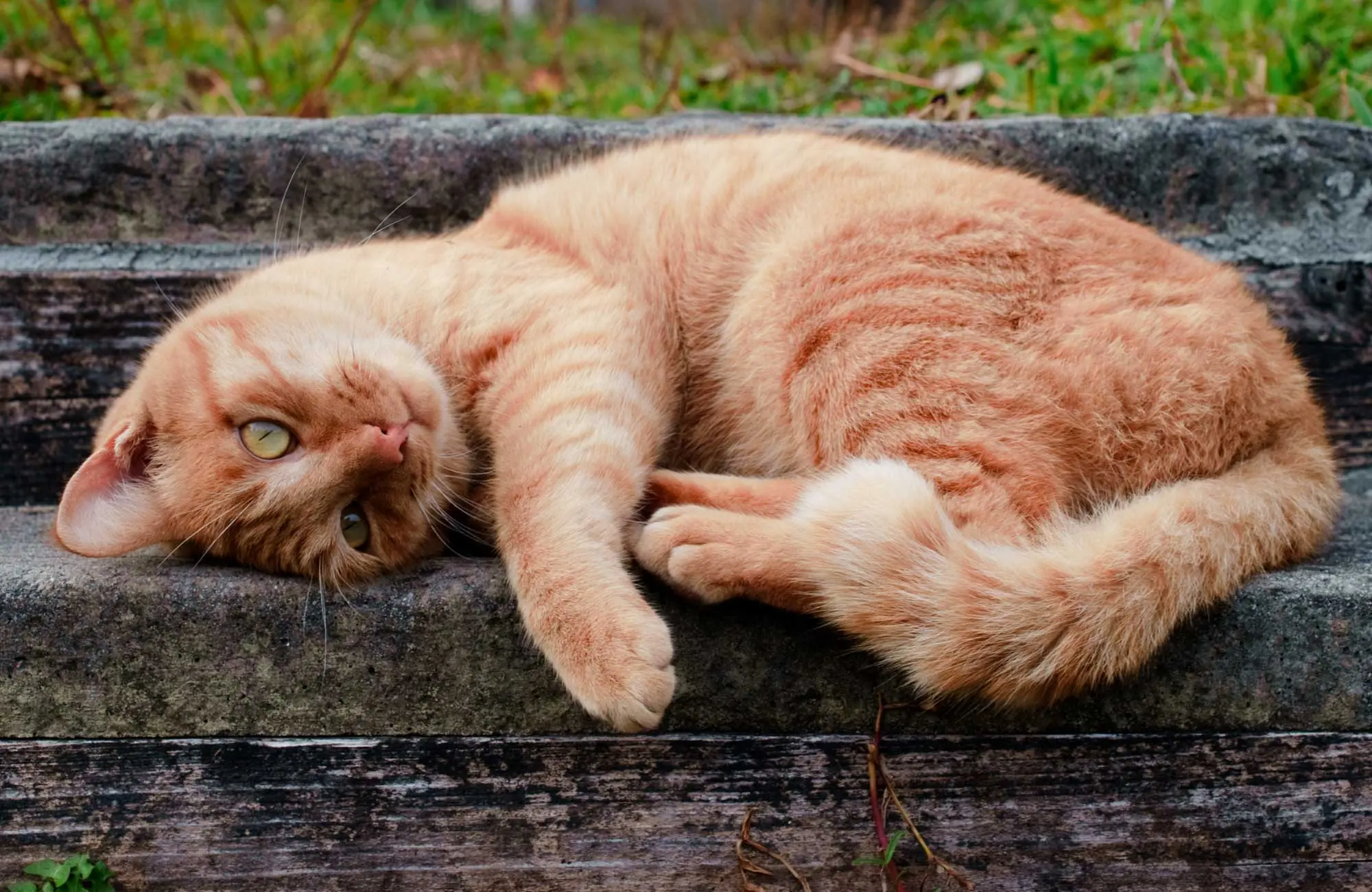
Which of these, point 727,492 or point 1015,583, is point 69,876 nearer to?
point 727,492

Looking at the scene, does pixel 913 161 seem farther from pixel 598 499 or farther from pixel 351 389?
pixel 351 389

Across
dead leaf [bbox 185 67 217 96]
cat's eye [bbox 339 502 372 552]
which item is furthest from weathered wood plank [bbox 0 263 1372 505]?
dead leaf [bbox 185 67 217 96]

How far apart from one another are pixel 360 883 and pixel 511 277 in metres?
1.32

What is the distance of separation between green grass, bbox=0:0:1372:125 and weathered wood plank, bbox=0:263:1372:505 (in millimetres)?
725

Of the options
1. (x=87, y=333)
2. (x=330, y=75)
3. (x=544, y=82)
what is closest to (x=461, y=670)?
(x=87, y=333)

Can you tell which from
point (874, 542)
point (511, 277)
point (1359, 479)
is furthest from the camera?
point (1359, 479)

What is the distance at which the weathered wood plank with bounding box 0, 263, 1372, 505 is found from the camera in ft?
9.46

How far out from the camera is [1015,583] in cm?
182

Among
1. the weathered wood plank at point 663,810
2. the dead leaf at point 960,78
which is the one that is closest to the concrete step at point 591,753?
the weathered wood plank at point 663,810

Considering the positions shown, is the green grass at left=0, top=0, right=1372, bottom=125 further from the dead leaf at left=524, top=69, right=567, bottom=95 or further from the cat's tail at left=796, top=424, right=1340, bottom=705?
the cat's tail at left=796, top=424, right=1340, bottom=705

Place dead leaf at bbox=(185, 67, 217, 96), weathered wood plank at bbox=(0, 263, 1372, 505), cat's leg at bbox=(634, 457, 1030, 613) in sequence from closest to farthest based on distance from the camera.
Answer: cat's leg at bbox=(634, 457, 1030, 613) → weathered wood plank at bbox=(0, 263, 1372, 505) → dead leaf at bbox=(185, 67, 217, 96)

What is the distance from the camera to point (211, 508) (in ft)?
6.94

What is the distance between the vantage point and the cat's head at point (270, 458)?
2.11m

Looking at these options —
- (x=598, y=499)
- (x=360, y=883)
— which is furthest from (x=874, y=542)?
(x=360, y=883)
